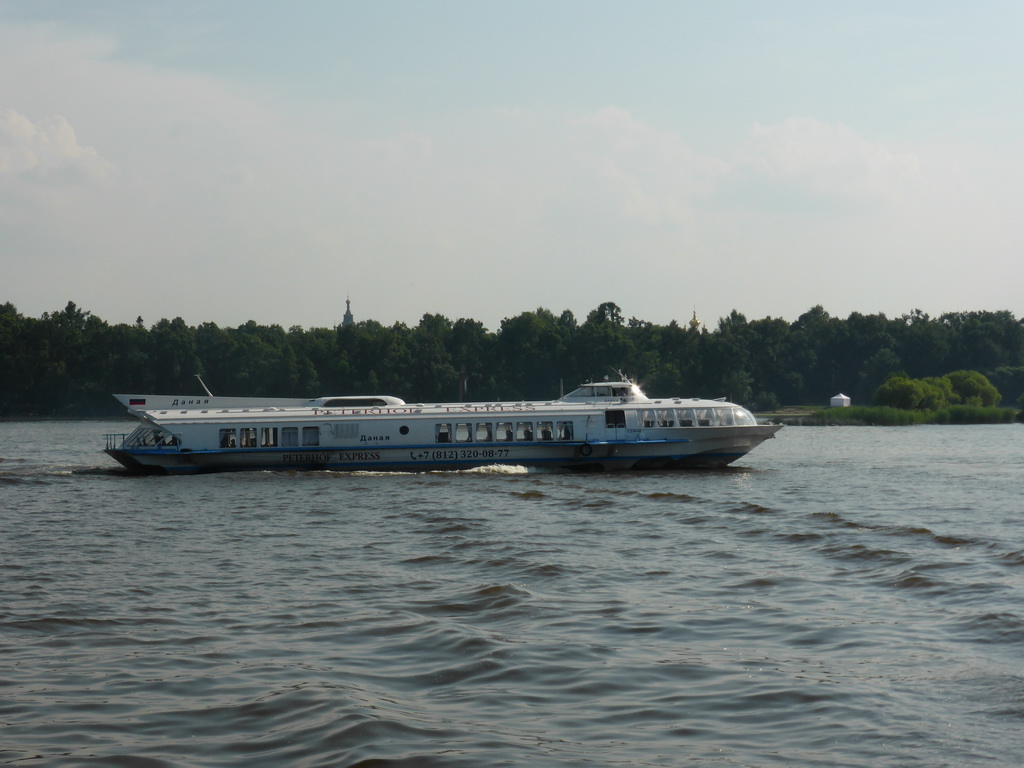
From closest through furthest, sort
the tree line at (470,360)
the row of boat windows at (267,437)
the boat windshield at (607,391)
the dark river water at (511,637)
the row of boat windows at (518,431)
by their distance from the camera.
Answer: the dark river water at (511,637), the row of boat windows at (267,437), the row of boat windows at (518,431), the boat windshield at (607,391), the tree line at (470,360)

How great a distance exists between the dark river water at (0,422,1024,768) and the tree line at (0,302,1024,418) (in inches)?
5368

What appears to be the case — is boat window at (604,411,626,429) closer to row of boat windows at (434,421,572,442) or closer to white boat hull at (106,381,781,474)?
white boat hull at (106,381,781,474)

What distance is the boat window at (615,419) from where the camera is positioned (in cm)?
4944

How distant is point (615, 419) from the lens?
49.6 meters

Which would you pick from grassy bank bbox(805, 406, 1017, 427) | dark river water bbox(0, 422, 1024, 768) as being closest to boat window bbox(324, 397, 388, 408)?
Answer: dark river water bbox(0, 422, 1024, 768)

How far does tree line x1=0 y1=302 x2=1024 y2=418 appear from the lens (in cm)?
16788

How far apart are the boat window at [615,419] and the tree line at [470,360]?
114 m

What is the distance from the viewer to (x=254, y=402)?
2047 inches

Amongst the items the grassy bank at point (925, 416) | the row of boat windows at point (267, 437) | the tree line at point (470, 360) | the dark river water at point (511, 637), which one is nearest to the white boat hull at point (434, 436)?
the row of boat windows at point (267, 437)

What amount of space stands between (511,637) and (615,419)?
3356cm

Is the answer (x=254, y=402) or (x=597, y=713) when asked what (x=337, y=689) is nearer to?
→ (x=597, y=713)

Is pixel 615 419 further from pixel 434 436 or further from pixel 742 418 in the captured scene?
pixel 434 436

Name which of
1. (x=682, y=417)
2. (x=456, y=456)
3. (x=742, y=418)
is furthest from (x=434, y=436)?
(x=742, y=418)

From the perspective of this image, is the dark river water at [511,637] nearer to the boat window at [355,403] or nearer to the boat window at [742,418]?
the boat window at [742,418]
